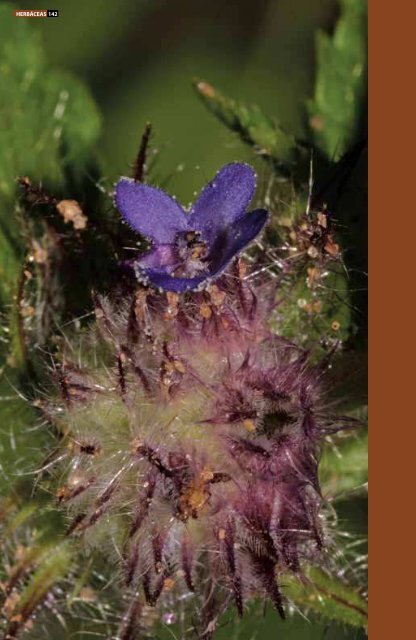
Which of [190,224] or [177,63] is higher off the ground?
[190,224]

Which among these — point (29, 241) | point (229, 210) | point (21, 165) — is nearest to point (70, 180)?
point (21, 165)

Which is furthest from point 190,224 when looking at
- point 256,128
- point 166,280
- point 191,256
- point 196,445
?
point 256,128

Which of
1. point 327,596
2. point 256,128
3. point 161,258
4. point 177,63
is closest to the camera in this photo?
point 161,258

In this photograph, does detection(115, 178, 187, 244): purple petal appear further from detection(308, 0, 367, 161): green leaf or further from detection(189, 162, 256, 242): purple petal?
detection(308, 0, 367, 161): green leaf

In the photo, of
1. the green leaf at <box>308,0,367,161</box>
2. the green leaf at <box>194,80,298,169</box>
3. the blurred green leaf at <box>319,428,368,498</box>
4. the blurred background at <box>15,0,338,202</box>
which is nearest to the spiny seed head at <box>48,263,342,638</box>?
the blurred green leaf at <box>319,428,368,498</box>

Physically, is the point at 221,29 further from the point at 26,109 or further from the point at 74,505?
the point at 74,505

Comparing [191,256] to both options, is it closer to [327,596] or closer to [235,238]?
[235,238]
